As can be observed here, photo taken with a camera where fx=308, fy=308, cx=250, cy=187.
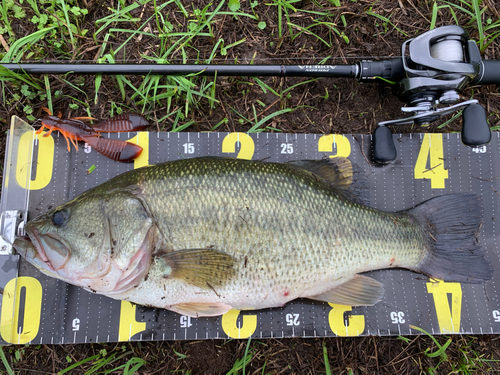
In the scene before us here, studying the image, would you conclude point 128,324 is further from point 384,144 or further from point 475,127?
point 475,127

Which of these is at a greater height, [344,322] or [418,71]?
→ [418,71]

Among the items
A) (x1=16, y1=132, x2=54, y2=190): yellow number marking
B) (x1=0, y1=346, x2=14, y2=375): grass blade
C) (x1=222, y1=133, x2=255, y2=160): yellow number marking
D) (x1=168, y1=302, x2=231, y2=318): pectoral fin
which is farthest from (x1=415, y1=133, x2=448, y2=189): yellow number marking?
(x1=0, y1=346, x2=14, y2=375): grass blade

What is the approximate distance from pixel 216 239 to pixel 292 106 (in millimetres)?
1543

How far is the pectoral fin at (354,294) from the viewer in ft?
8.01

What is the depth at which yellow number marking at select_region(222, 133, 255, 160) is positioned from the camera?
9.32 feet

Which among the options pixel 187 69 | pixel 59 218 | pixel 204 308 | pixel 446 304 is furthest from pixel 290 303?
pixel 187 69

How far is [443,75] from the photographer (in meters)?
2.32

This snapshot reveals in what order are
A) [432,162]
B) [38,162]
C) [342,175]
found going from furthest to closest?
[432,162], [38,162], [342,175]

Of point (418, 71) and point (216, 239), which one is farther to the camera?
point (418, 71)

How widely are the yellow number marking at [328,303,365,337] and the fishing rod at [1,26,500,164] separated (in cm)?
137

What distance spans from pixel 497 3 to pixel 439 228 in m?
2.40

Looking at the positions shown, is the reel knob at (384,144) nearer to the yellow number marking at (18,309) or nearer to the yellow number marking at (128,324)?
the yellow number marking at (128,324)

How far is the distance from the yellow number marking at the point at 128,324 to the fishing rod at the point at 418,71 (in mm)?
1986

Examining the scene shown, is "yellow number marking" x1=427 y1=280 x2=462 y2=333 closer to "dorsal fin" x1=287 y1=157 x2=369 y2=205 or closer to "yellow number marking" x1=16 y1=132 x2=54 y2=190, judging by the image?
"dorsal fin" x1=287 y1=157 x2=369 y2=205
